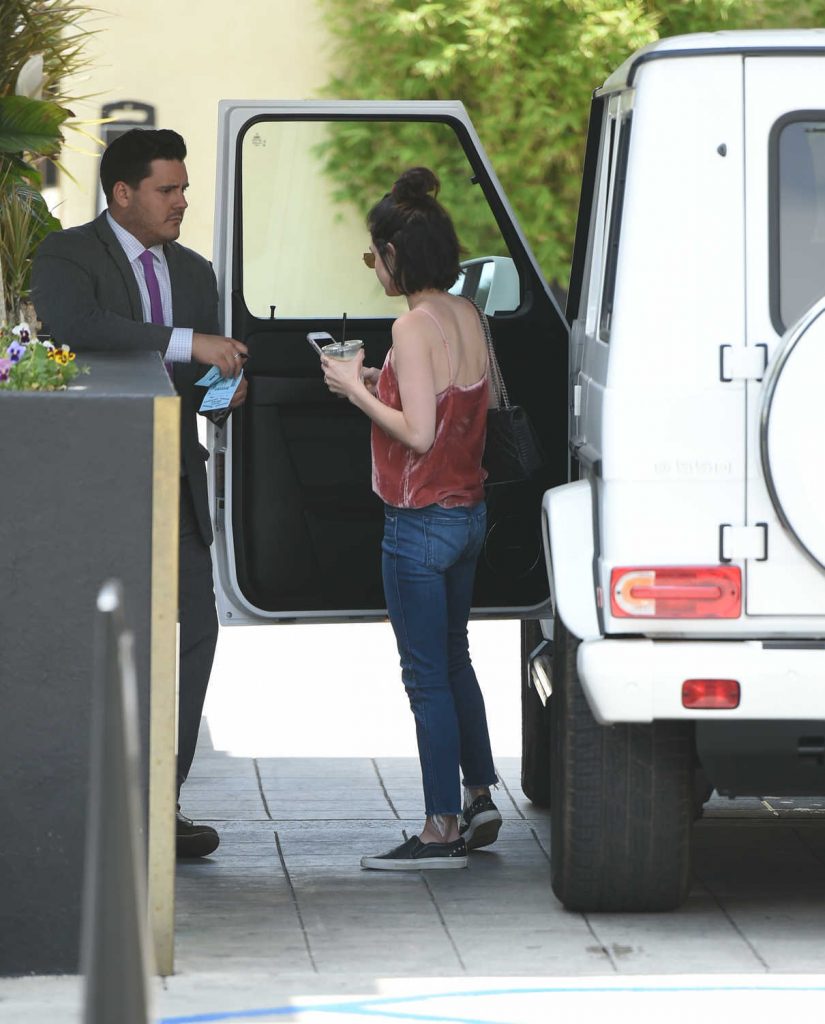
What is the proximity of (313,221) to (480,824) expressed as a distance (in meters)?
1.88

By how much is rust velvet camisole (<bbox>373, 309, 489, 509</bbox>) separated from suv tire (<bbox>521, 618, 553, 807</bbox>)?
39.2 inches

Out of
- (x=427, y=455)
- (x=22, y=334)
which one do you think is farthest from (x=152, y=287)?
(x=22, y=334)

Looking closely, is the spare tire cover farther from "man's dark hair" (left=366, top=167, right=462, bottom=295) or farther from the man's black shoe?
the man's black shoe

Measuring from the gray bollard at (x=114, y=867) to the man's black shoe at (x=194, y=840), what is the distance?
3.34 meters

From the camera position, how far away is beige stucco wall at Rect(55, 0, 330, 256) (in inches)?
1005

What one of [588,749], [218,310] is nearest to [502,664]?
[218,310]

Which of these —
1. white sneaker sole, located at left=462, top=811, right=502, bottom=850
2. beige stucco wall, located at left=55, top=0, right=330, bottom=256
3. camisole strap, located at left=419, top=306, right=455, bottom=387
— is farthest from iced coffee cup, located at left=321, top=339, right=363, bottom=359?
beige stucco wall, located at left=55, top=0, right=330, bottom=256

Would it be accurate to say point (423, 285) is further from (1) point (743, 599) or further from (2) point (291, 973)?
(2) point (291, 973)

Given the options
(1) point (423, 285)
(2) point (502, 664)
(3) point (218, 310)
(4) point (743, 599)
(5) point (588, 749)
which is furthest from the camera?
(2) point (502, 664)

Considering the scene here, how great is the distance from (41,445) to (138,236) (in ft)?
5.67

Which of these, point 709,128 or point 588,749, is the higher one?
point 709,128

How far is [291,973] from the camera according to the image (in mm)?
4422

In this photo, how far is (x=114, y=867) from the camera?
233cm

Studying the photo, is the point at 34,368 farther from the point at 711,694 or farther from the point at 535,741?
the point at 535,741
